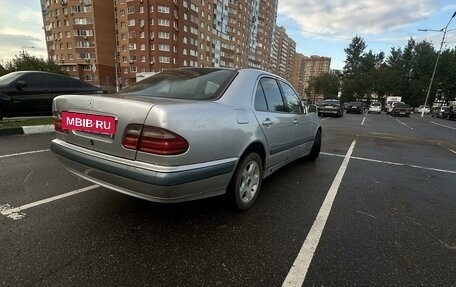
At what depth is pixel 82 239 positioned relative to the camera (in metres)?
2.36

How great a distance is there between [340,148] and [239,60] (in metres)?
81.7

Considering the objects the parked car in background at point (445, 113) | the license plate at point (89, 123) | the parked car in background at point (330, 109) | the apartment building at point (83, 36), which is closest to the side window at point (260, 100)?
the license plate at point (89, 123)

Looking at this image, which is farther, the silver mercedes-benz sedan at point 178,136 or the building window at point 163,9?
the building window at point 163,9

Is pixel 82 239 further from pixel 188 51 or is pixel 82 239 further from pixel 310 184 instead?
pixel 188 51

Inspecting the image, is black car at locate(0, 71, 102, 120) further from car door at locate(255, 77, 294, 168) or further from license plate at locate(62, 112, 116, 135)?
car door at locate(255, 77, 294, 168)

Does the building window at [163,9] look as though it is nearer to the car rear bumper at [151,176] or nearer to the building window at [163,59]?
the building window at [163,59]

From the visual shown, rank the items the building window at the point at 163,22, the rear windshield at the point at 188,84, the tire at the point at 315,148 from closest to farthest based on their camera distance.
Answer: the rear windshield at the point at 188,84, the tire at the point at 315,148, the building window at the point at 163,22

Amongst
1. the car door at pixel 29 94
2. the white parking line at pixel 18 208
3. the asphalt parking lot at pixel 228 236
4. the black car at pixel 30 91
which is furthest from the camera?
the car door at pixel 29 94

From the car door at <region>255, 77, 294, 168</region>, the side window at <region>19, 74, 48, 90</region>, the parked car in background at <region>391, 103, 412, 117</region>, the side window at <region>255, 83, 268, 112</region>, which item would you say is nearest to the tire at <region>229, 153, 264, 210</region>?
the car door at <region>255, 77, 294, 168</region>

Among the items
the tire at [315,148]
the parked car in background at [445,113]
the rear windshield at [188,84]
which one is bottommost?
the parked car in background at [445,113]

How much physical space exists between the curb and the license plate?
525 cm

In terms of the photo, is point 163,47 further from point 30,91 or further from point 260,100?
point 260,100

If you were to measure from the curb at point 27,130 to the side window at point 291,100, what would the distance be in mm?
6588

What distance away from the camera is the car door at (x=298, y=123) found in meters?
4.10
